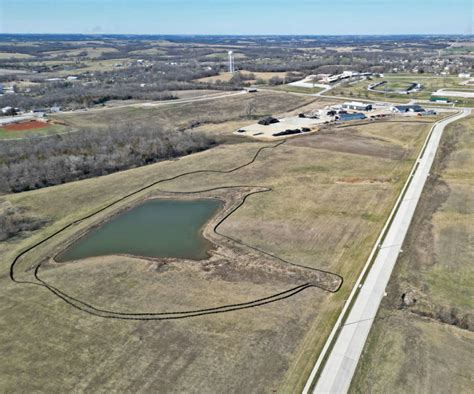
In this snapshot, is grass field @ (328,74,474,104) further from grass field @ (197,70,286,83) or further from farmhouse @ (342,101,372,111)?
grass field @ (197,70,286,83)

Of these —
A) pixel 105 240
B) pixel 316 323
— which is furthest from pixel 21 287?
pixel 316 323

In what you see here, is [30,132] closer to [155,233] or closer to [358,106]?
[155,233]

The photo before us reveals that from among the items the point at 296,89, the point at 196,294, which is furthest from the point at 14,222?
the point at 296,89

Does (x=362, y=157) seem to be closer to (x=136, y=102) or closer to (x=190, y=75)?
(x=136, y=102)

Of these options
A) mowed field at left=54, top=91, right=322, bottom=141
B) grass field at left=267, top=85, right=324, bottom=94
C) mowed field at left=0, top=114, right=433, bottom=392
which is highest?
grass field at left=267, top=85, right=324, bottom=94

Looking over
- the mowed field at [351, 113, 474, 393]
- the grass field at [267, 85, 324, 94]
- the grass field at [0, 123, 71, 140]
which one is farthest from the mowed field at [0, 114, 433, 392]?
the grass field at [267, 85, 324, 94]

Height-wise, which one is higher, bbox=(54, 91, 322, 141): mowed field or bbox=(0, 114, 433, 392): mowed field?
bbox=(54, 91, 322, 141): mowed field
